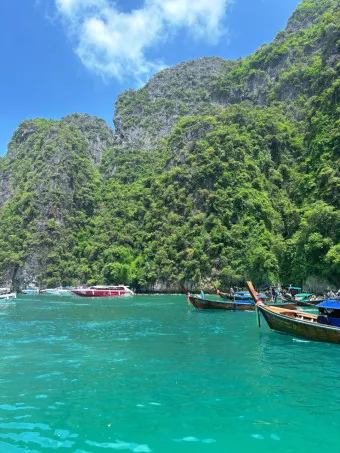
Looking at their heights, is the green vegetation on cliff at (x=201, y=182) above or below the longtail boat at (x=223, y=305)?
above

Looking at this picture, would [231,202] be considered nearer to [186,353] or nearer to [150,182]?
[150,182]

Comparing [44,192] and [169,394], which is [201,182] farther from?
[169,394]

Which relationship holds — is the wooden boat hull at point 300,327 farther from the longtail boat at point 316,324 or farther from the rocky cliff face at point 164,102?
the rocky cliff face at point 164,102

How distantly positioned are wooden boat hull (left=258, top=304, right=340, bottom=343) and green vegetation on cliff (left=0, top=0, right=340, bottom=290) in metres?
25.9

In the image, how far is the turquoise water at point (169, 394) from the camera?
29.1 ft

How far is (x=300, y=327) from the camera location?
21.5 metres

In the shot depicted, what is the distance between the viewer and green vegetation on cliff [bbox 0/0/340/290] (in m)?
68.5

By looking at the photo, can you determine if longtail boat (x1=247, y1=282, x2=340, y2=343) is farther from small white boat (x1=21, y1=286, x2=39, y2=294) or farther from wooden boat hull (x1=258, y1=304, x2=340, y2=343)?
small white boat (x1=21, y1=286, x2=39, y2=294)

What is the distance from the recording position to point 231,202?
81.6m

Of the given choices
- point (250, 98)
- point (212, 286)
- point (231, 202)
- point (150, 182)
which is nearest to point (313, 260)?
point (212, 286)

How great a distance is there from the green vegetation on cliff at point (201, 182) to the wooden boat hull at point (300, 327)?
25.9 meters

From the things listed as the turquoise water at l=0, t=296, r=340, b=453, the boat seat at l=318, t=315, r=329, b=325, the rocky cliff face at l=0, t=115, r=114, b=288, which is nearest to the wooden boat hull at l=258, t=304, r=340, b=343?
the boat seat at l=318, t=315, r=329, b=325

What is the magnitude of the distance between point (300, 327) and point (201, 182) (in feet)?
232

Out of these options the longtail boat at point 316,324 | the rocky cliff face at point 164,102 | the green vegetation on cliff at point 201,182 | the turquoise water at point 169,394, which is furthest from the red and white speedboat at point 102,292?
the rocky cliff face at point 164,102
